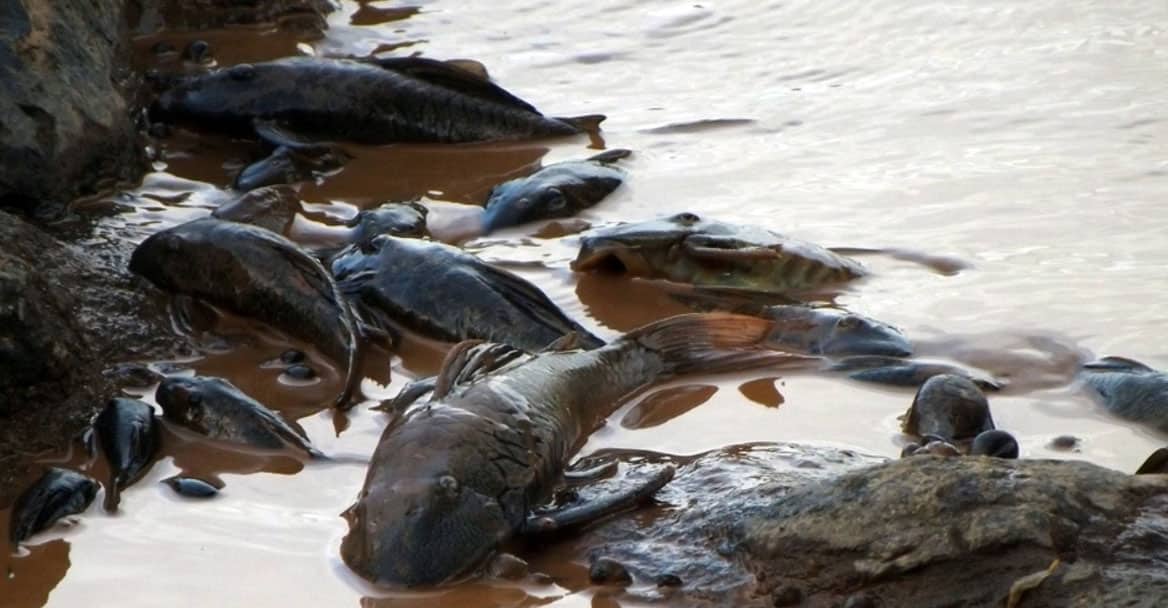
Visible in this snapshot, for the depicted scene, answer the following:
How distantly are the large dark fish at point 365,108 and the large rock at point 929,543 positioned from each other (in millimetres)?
4110

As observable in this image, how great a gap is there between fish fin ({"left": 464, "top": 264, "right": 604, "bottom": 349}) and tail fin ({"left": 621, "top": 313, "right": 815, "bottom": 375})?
0.61 ft

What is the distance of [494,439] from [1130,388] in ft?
6.35

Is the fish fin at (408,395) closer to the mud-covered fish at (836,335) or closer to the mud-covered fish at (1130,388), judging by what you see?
the mud-covered fish at (836,335)

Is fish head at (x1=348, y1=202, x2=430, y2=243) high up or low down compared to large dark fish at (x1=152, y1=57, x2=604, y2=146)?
down

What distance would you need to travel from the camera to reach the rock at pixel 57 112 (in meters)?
6.71

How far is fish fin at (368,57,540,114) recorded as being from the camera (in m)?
8.17

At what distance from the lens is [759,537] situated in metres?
4.05

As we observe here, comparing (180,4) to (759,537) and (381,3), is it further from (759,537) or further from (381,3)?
(759,537)

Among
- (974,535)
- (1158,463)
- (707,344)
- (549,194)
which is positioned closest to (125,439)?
(707,344)

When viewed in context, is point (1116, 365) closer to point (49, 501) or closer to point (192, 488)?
point (192, 488)

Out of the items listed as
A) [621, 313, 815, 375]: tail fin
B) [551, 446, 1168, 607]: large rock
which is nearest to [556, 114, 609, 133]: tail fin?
[621, 313, 815, 375]: tail fin

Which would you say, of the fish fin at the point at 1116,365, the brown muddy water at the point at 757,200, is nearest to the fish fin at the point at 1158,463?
the brown muddy water at the point at 757,200

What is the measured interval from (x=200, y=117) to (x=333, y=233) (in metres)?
1.54

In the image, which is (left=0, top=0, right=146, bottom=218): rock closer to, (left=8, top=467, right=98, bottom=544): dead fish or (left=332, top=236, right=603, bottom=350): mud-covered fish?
(left=332, top=236, right=603, bottom=350): mud-covered fish
